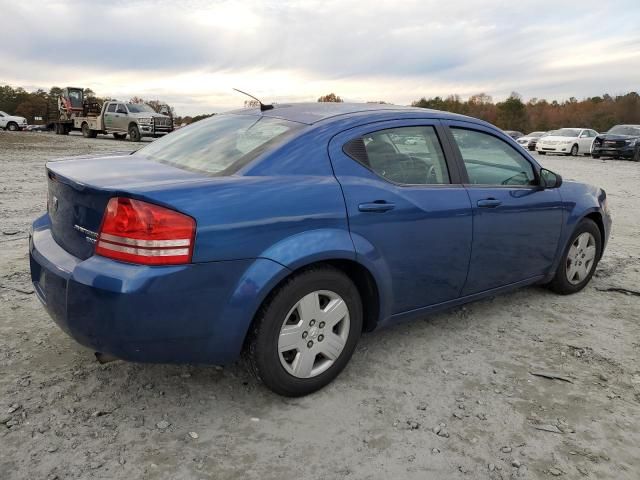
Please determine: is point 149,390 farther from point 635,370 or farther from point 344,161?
point 635,370

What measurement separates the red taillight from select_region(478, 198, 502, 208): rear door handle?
6.47 ft

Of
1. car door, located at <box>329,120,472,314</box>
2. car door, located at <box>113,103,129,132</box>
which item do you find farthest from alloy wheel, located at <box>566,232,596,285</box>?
car door, located at <box>113,103,129,132</box>

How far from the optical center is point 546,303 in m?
4.35

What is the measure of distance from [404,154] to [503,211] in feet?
2.94

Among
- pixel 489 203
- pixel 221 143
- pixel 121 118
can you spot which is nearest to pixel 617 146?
Answer: pixel 121 118

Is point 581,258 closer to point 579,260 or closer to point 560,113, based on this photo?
point 579,260

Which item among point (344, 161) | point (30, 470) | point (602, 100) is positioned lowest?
point (30, 470)

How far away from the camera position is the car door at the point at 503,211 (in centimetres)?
350

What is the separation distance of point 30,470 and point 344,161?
80.3 inches

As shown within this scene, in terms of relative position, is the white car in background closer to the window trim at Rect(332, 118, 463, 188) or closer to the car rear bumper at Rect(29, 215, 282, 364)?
the window trim at Rect(332, 118, 463, 188)

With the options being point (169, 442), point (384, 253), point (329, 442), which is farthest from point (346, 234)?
point (169, 442)

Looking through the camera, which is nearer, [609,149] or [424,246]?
[424,246]

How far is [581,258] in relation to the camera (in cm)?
453

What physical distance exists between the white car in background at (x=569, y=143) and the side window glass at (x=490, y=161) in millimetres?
24296
